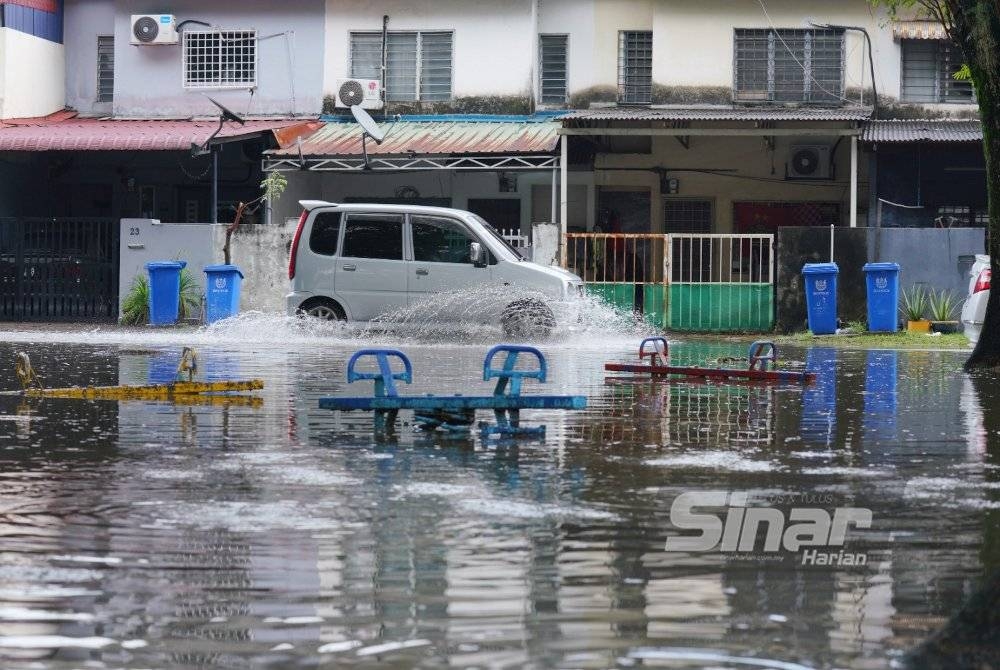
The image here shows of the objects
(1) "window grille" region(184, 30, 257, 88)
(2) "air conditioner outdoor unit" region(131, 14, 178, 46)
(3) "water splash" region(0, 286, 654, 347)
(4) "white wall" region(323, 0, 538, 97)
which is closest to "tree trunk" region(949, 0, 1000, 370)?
(3) "water splash" region(0, 286, 654, 347)

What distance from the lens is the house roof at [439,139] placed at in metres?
28.8

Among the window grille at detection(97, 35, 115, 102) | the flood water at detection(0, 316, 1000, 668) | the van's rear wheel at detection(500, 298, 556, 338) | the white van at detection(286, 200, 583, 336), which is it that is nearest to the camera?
the flood water at detection(0, 316, 1000, 668)

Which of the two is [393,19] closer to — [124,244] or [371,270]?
[124,244]

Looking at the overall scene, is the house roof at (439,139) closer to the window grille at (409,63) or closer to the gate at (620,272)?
the window grille at (409,63)

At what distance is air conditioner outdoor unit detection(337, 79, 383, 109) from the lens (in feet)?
103

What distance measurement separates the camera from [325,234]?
2288 centimetres

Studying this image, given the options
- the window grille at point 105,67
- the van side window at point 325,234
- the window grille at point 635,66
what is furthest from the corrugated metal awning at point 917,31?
the window grille at point 105,67

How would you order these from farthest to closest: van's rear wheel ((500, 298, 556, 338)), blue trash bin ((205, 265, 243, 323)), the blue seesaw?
1. blue trash bin ((205, 265, 243, 323))
2. van's rear wheel ((500, 298, 556, 338))
3. the blue seesaw

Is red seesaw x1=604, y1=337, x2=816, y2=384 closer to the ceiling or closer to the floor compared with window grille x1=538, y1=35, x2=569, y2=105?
closer to the floor

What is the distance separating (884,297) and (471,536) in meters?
19.7

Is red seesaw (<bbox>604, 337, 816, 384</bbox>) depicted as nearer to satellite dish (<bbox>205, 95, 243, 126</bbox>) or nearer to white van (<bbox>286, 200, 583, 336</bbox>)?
white van (<bbox>286, 200, 583, 336</bbox>)

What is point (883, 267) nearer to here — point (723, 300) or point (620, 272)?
point (723, 300)

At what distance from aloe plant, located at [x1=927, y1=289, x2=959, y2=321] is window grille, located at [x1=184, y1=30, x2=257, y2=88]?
44.1ft

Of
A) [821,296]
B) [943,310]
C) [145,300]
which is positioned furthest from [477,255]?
[145,300]
